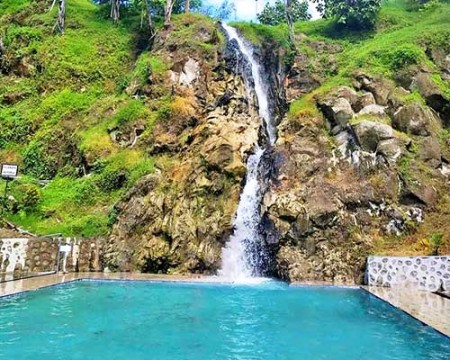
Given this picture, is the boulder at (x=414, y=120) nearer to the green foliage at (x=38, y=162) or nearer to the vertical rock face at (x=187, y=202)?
the vertical rock face at (x=187, y=202)

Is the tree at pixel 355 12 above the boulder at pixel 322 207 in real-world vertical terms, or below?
above

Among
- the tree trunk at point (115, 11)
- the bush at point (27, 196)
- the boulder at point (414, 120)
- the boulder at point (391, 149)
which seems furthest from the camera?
the tree trunk at point (115, 11)

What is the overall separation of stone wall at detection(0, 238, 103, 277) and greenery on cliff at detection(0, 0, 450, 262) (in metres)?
0.93

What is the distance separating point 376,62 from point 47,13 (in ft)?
94.1

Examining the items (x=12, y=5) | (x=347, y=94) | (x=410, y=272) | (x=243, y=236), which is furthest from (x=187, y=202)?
(x=12, y=5)

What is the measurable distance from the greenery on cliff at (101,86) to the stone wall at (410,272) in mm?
1745

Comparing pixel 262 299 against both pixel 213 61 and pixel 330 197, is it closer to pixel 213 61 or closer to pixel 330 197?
pixel 330 197

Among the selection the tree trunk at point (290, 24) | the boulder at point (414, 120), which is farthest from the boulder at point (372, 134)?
the tree trunk at point (290, 24)

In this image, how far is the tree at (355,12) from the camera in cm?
3603

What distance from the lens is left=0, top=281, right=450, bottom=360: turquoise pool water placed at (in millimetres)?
7754

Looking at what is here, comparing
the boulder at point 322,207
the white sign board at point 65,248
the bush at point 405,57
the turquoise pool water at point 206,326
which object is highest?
the bush at point 405,57

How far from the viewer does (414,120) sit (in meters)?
21.0

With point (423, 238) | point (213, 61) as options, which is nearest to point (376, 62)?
point (213, 61)

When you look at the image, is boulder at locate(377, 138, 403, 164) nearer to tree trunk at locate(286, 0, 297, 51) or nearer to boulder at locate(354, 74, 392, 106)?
boulder at locate(354, 74, 392, 106)
